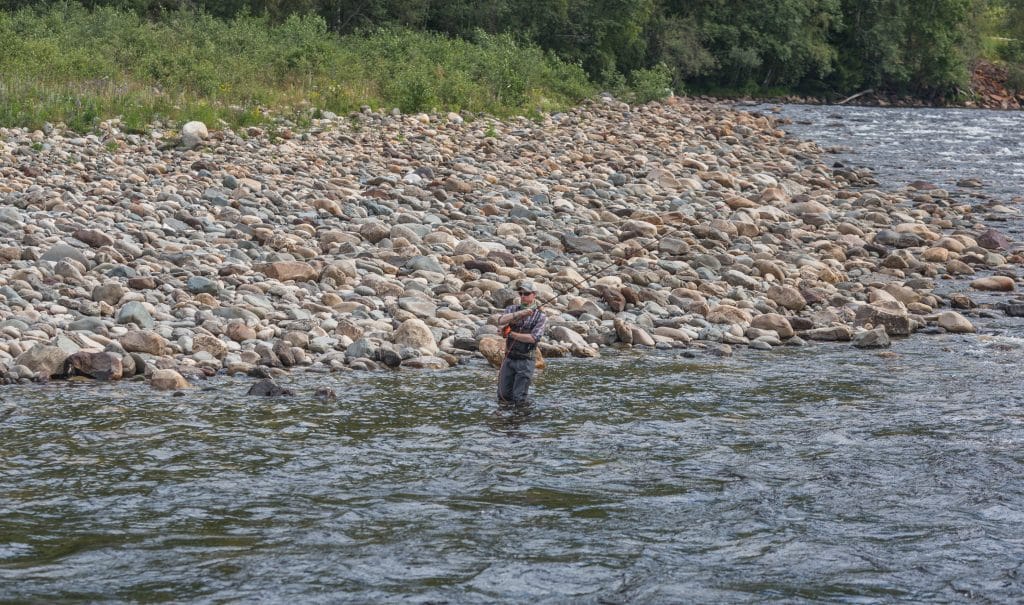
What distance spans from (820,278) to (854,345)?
3.07 metres

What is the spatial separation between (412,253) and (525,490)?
25.3 feet

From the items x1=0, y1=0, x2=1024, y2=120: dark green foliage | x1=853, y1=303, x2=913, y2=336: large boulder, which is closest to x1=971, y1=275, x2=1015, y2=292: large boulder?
x1=853, y1=303, x2=913, y2=336: large boulder

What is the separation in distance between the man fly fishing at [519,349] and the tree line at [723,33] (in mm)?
29333

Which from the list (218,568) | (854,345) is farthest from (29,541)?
(854,345)

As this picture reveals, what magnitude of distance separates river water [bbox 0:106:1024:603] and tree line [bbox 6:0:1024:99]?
97.5ft

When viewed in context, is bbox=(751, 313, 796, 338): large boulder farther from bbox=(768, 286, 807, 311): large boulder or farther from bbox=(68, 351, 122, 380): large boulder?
bbox=(68, 351, 122, 380): large boulder

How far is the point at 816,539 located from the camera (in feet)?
22.3

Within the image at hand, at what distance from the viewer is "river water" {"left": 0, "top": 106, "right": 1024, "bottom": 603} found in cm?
607

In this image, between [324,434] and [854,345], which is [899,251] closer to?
[854,345]

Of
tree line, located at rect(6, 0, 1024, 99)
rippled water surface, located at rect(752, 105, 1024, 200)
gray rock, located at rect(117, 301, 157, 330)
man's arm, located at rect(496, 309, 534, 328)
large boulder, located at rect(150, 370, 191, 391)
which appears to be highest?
tree line, located at rect(6, 0, 1024, 99)

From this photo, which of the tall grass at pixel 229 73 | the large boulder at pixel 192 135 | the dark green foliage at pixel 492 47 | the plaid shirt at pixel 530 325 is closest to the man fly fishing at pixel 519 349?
the plaid shirt at pixel 530 325

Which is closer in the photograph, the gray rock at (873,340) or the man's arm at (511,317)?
the man's arm at (511,317)

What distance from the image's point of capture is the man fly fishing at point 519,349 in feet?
33.4

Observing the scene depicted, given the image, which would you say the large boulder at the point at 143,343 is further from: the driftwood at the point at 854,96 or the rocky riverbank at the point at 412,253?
the driftwood at the point at 854,96
